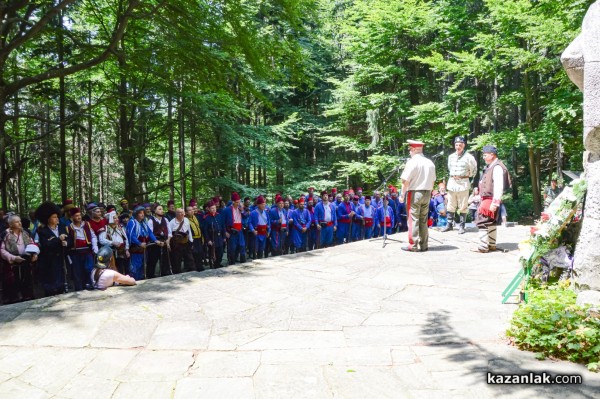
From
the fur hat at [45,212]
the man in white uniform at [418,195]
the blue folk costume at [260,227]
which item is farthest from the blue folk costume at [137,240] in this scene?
the man in white uniform at [418,195]

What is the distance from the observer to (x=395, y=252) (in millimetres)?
8008

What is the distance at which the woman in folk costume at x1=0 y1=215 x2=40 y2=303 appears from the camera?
6832 mm

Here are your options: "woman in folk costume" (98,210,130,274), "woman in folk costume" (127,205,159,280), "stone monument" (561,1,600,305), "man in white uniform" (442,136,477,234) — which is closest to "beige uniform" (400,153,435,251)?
"man in white uniform" (442,136,477,234)

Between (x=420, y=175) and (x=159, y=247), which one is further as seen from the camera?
(x=159, y=247)

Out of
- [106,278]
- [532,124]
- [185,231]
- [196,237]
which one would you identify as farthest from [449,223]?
[532,124]

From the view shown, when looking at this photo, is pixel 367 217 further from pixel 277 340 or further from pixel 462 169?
pixel 277 340

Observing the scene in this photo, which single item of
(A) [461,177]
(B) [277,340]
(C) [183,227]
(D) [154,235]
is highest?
(A) [461,177]

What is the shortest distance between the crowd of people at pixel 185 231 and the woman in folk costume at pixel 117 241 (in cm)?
2

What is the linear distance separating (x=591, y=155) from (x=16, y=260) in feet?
26.1

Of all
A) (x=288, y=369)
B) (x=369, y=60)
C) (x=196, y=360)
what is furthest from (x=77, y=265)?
(x=369, y=60)

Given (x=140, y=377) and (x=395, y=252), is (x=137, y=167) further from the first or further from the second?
(x=140, y=377)

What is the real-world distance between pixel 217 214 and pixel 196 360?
6.91m

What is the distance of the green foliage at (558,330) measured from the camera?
3266mm

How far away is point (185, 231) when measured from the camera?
906cm
